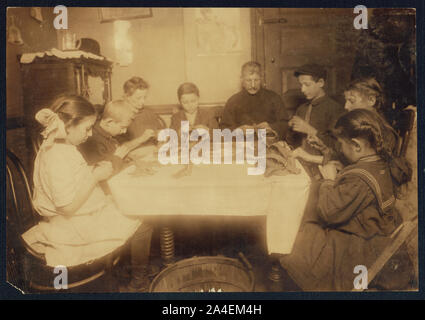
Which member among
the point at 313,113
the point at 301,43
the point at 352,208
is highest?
the point at 301,43

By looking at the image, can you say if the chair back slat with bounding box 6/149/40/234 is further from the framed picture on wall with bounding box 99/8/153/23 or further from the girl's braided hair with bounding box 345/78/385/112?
the girl's braided hair with bounding box 345/78/385/112

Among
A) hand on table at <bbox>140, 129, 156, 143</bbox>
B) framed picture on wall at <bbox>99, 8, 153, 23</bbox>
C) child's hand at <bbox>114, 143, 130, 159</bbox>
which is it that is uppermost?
framed picture on wall at <bbox>99, 8, 153, 23</bbox>

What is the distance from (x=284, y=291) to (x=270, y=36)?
6.21 ft

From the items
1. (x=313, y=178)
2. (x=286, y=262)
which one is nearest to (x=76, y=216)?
(x=286, y=262)

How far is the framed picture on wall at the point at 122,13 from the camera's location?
9.05 ft

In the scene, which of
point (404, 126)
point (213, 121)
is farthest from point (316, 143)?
point (213, 121)

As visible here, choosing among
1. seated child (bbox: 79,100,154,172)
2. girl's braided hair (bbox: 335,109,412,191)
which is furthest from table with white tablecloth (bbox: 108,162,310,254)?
girl's braided hair (bbox: 335,109,412,191)

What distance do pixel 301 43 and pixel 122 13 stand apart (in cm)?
133

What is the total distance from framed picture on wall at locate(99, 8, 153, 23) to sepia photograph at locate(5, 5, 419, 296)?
0.03 ft

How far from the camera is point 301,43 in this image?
2.73 m

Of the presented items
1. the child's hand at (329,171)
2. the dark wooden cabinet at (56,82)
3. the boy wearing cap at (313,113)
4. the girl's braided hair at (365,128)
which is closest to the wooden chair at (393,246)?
the girl's braided hair at (365,128)

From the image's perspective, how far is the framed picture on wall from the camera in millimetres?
2758

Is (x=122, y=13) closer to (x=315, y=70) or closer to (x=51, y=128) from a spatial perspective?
(x=51, y=128)
